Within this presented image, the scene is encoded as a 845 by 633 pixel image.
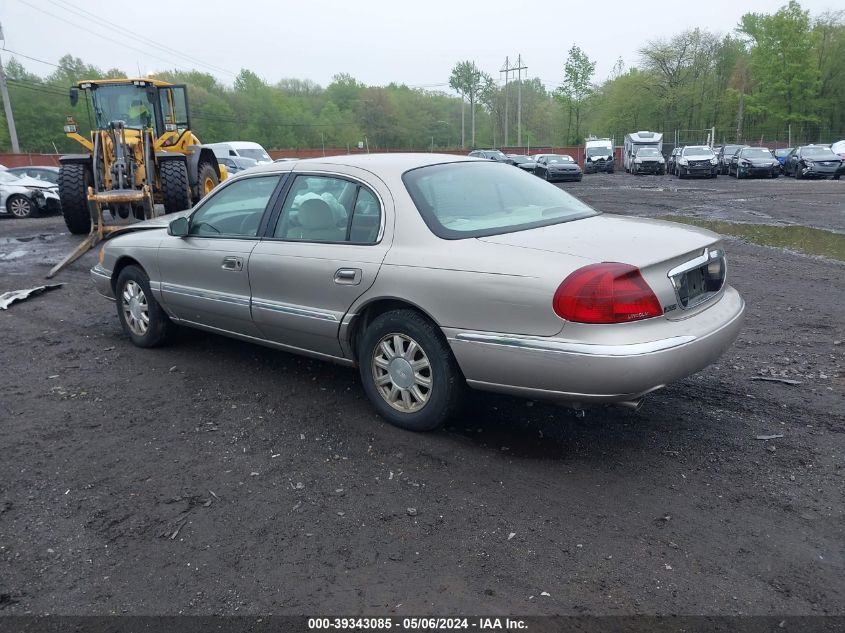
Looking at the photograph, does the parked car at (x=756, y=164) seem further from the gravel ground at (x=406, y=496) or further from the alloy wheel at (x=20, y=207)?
the gravel ground at (x=406, y=496)

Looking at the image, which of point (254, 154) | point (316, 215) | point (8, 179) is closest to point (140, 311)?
point (316, 215)

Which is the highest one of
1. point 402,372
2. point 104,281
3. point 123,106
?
point 123,106

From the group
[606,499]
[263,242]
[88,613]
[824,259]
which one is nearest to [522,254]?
[606,499]

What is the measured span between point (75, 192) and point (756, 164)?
27.9 metres

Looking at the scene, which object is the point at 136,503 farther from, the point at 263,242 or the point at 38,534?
the point at 263,242

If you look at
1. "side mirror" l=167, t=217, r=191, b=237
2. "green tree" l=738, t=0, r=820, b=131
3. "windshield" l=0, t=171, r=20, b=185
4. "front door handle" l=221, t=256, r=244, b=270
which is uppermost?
"green tree" l=738, t=0, r=820, b=131

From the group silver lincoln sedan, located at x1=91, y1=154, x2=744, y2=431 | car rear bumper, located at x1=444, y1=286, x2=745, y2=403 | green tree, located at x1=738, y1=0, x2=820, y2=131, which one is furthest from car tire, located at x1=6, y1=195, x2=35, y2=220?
green tree, located at x1=738, y1=0, x2=820, y2=131

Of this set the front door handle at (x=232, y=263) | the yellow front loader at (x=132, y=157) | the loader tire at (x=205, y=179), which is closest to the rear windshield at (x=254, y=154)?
the loader tire at (x=205, y=179)

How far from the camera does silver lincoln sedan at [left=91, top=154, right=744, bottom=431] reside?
3316 mm

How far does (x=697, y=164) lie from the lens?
104 ft

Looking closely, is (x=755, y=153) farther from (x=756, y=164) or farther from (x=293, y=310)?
(x=293, y=310)

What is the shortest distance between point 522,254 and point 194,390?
269cm

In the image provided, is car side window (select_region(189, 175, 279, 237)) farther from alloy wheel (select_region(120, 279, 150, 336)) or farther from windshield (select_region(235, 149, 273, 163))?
windshield (select_region(235, 149, 273, 163))

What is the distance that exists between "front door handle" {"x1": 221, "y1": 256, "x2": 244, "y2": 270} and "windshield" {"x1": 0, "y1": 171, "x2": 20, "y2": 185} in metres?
17.0
